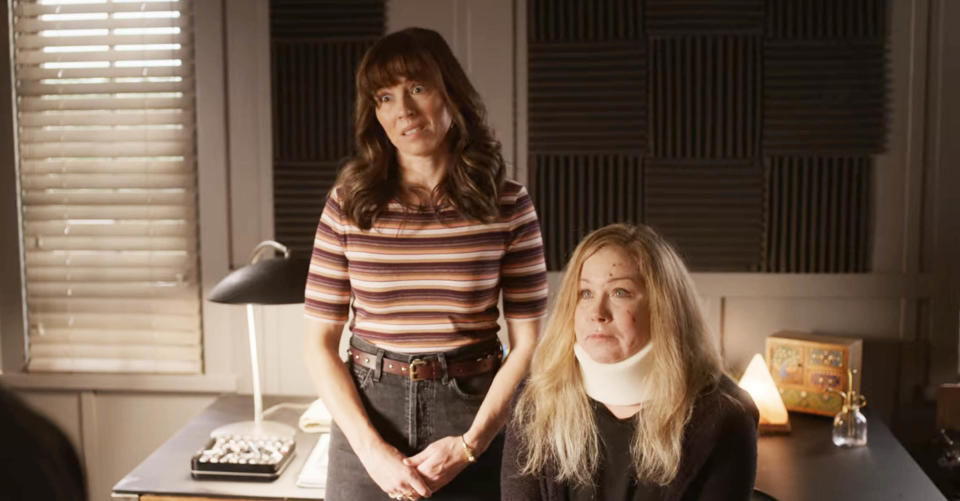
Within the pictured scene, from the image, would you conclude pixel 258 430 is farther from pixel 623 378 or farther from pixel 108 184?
pixel 623 378

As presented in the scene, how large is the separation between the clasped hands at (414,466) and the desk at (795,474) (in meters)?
0.48

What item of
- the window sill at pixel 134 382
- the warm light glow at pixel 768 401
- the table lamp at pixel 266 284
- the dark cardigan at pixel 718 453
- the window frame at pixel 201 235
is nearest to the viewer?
the dark cardigan at pixel 718 453

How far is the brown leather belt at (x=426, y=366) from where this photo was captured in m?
2.00

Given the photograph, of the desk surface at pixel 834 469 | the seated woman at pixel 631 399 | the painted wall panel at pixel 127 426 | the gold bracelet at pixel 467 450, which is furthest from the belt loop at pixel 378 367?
the painted wall panel at pixel 127 426

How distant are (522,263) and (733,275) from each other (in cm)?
134

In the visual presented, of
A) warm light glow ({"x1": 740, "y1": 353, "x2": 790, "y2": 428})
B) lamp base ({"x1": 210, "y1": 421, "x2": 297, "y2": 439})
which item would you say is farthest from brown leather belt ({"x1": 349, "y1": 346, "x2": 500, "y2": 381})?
warm light glow ({"x1": 740, "y1": 353, "x2": 790, "y2": 428})

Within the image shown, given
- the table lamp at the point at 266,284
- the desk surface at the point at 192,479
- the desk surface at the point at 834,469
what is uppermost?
the table lamp at the point at 266,284

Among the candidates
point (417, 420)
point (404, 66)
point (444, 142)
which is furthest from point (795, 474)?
point (404, 66)

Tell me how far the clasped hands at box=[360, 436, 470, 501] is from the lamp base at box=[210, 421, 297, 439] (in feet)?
2.71

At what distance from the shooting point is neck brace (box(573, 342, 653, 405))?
1796mm

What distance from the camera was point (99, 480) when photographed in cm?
353

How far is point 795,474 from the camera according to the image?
7.93 ft

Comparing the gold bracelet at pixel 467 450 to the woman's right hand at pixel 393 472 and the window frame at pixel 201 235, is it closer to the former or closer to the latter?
the woman's right hand at pixel 393 472

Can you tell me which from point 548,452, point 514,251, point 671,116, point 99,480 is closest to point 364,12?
point 671,116
